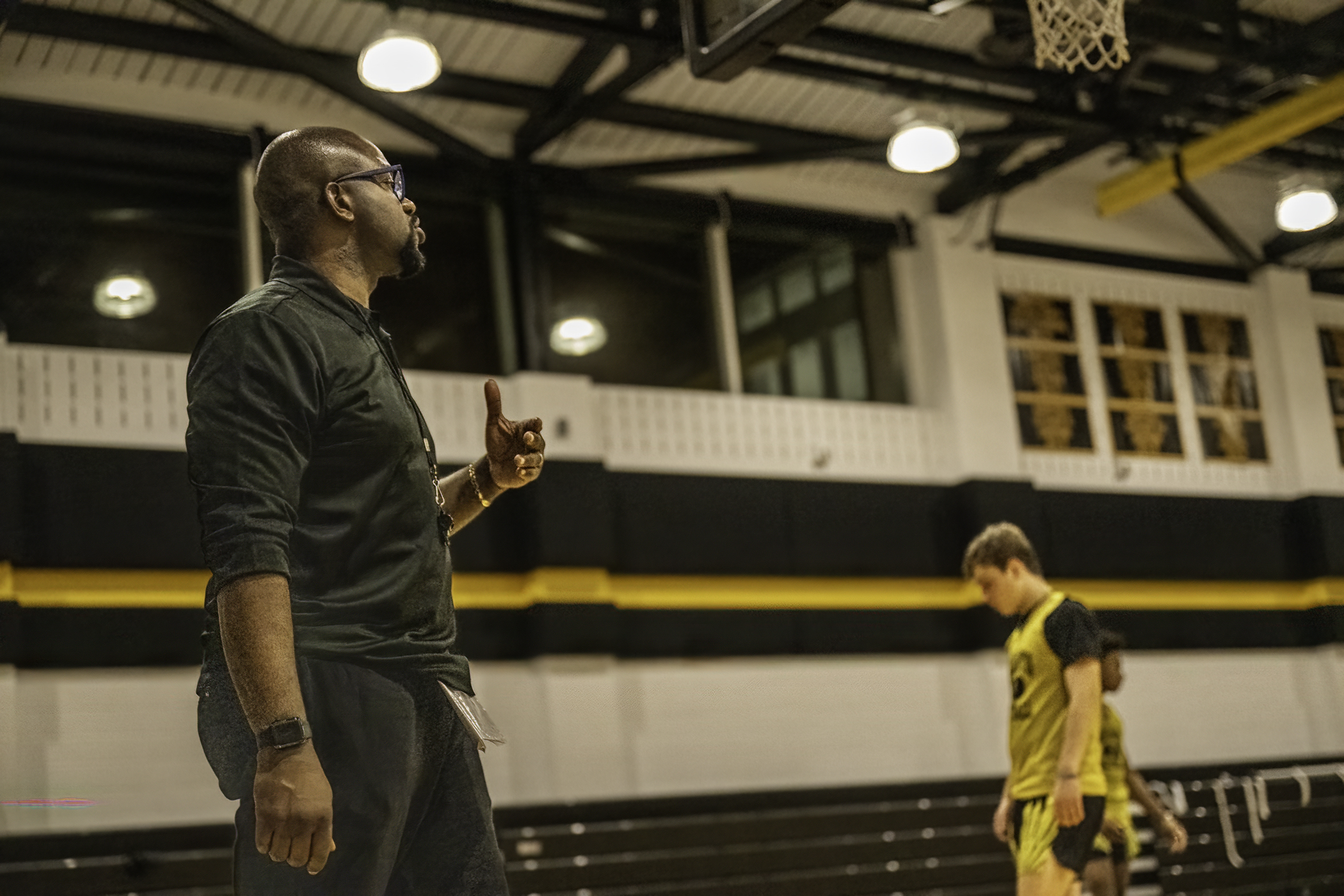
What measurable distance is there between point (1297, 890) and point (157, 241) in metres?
9.38

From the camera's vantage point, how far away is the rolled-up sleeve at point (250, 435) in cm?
205

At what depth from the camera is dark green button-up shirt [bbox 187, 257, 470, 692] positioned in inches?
82.6

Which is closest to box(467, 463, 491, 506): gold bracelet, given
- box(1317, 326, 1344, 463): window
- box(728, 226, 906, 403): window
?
box(728, 226, 906, 403): window

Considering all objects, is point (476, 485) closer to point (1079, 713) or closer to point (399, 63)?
point (1079, 713)

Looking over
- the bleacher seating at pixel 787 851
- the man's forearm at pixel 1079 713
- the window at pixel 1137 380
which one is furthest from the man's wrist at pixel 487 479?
the window at pixel 1137 380

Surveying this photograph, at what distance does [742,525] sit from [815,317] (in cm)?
204

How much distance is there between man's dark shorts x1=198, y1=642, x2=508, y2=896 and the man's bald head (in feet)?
2.30

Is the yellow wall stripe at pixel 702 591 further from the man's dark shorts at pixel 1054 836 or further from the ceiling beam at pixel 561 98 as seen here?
the man's dark shorts at pixel 1054 836

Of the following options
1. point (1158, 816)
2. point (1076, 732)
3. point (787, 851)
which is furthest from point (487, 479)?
point (787, 851)

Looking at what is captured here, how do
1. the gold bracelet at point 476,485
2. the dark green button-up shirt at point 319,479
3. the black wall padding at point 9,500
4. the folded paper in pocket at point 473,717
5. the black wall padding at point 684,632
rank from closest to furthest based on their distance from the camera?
1. the dark green button-up shirt at point 319,479
2. the folded paper in pocket at point 473,717
3. the gold bracelet at point 476,485
4. the black wall padding at point 9,500
5. the black wall padding at point 684,632

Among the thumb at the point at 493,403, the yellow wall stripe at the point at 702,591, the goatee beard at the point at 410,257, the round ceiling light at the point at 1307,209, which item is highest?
the round ceiling light at the point at 1307,209

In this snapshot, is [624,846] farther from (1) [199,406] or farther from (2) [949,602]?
A: (1) [199,406]

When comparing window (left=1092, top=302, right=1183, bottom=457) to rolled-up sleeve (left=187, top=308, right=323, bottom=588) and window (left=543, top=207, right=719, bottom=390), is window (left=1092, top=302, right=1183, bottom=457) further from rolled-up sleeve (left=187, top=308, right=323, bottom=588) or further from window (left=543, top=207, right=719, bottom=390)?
rolled-up sleeve (left=187, top=308, right=323, bottom=588)

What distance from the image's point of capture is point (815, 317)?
12445 millimetres
